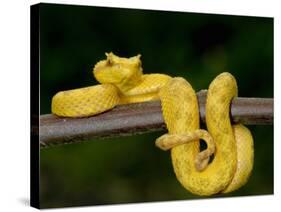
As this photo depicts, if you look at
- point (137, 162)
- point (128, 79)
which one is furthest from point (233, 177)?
point (128, 79)

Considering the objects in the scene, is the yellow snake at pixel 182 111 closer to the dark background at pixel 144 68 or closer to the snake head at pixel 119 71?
the snake head at pixel 119 71

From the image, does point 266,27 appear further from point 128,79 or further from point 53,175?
point 53,175

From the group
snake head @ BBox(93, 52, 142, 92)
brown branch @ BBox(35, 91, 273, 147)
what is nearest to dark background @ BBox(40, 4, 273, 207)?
snake head @ BBox(93, 52, 142, 92)

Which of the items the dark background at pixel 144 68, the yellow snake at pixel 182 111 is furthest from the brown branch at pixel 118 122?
the dark background at pixel 144 68

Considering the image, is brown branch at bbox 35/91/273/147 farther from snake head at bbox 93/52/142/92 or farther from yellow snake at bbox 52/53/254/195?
snake head at bbox 93/52/142/92

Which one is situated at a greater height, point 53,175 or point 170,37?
point 170,37

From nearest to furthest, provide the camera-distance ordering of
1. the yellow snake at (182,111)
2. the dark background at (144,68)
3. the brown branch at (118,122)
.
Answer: the brown branch at (118,122)
the yellow snake at (182,111)
the dark background at (144,68)

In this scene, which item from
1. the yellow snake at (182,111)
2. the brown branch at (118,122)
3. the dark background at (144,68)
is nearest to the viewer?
the brown branch at (118,122)

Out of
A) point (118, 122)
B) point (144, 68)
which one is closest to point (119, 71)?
point (144, 68)

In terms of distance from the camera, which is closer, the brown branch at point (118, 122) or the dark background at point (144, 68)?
the brown branch at point (118, 122)
